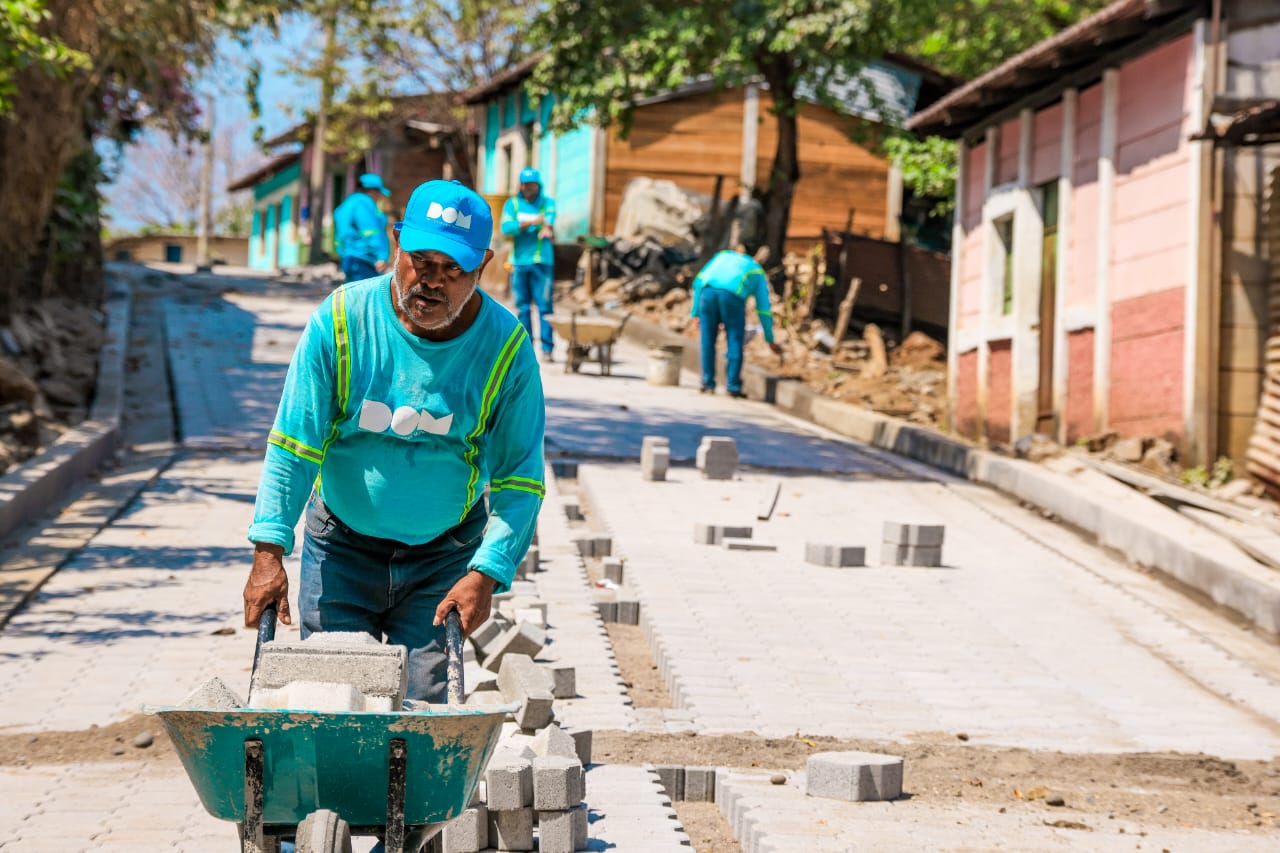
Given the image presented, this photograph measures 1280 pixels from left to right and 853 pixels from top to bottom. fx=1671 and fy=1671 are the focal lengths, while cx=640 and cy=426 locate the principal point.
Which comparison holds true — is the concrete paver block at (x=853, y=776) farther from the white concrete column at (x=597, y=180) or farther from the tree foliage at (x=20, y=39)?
the white concrete column at (x=597, y=180)

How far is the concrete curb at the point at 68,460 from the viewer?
33.4 feet


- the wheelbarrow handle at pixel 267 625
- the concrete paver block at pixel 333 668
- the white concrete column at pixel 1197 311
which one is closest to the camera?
the concrete paver block at pixel 333 668

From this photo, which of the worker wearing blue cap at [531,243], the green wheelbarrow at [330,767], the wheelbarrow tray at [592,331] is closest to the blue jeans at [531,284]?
the worker wearing blue cap at [531,243]

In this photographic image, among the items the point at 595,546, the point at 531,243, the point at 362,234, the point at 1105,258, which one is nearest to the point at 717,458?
the point at 595,546

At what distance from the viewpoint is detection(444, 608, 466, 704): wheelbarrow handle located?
3.70m

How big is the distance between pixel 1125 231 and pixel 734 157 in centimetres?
1776

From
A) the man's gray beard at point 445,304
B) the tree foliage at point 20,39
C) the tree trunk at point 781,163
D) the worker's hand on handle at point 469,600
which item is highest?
the tree trunk at point 781,163

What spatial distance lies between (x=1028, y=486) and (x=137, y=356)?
11.0m

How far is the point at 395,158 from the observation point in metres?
45.4

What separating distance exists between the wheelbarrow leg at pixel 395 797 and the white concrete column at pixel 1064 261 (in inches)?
519

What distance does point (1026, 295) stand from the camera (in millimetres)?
17047

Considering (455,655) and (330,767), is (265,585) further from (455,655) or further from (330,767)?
(330,767)

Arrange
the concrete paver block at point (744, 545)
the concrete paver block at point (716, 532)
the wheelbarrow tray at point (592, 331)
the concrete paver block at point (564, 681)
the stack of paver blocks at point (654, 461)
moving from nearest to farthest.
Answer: the concrete paver block at point (564, 681), the concrete paver block at point (744, 545), the concrete paver block at point (716, 532), the stack of paver blocks at point (654, 461), the wheelbarrow tray at point (592, 331)

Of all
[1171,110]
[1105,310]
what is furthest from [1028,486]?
[1171,110]
